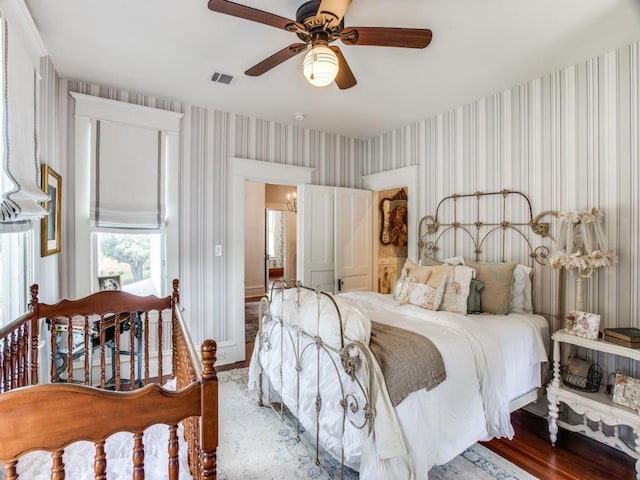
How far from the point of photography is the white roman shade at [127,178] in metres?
3.08

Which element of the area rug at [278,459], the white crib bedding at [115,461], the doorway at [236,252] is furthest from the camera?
the doorway at [236,252]

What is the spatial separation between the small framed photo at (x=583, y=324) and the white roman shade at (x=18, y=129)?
340 cm

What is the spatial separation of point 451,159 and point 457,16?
5.56 ft

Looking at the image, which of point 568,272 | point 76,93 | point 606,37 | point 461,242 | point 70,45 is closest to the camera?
point 606,37

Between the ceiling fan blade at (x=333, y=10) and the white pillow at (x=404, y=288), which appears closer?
the ceiling fan blade at (x=333, y=10)

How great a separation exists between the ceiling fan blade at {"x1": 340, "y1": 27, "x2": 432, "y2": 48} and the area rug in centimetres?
248

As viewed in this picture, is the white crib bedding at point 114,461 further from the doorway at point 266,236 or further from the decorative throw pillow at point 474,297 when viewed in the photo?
the doorway at point 266,236

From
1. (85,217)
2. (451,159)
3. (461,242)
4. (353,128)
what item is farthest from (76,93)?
(461,242)

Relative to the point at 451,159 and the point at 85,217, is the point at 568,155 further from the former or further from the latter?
the point at 85,217

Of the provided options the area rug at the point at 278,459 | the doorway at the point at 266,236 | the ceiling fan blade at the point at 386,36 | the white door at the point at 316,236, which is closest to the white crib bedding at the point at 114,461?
the area rug at the point at 278,459

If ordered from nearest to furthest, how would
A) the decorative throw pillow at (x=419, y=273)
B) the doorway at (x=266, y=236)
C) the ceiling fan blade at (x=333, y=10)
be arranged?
1. the ceiling fan blade at (x=333, y=10)
2. the decorative throw pillow at (x=419, y=273)
3. the doorway at (x=266, y=236)

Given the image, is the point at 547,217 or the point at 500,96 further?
the point at 500,96

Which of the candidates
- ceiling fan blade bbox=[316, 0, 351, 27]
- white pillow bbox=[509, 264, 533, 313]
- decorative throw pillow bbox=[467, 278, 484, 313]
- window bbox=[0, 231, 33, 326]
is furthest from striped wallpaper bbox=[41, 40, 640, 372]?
ceiling fan blade bbox=[316, 0, 351, 27]

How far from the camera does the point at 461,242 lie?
3438 millimetres
